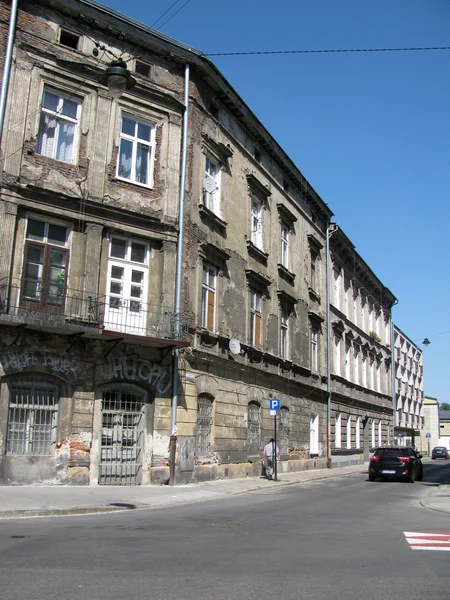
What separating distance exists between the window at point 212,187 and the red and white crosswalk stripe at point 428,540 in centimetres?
1355

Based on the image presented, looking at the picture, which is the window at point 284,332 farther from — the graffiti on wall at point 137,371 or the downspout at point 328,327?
the graffiti on wall at point 137,371

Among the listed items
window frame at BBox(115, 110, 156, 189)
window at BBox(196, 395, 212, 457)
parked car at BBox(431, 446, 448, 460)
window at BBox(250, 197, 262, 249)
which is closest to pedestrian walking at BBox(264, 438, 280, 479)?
window at BBox(196, 395, 212, 457)

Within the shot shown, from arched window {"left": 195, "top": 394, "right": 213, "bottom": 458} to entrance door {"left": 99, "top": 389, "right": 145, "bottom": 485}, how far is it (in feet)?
7.78

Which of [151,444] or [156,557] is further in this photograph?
[151,444]

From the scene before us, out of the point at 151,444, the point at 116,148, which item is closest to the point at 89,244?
the point at 116,148

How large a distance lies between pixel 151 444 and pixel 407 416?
140ft

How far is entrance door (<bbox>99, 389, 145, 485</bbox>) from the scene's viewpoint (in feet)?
55.1

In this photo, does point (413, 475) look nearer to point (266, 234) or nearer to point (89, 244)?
point (266, 234)

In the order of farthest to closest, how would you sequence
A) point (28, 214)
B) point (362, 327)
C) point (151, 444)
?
1. point (362, 327)
2. point (151, 444)
3. point (28, 214)

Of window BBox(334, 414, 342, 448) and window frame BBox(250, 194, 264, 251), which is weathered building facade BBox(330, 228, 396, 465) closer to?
window BBox(334, 414, 342, 448)

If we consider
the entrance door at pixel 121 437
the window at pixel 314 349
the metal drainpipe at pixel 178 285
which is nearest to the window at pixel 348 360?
the window at pixel 314 349

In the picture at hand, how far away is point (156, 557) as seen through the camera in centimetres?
730

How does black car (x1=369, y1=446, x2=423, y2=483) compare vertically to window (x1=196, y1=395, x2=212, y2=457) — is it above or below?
below

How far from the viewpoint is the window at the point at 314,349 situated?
30553 millimetres
